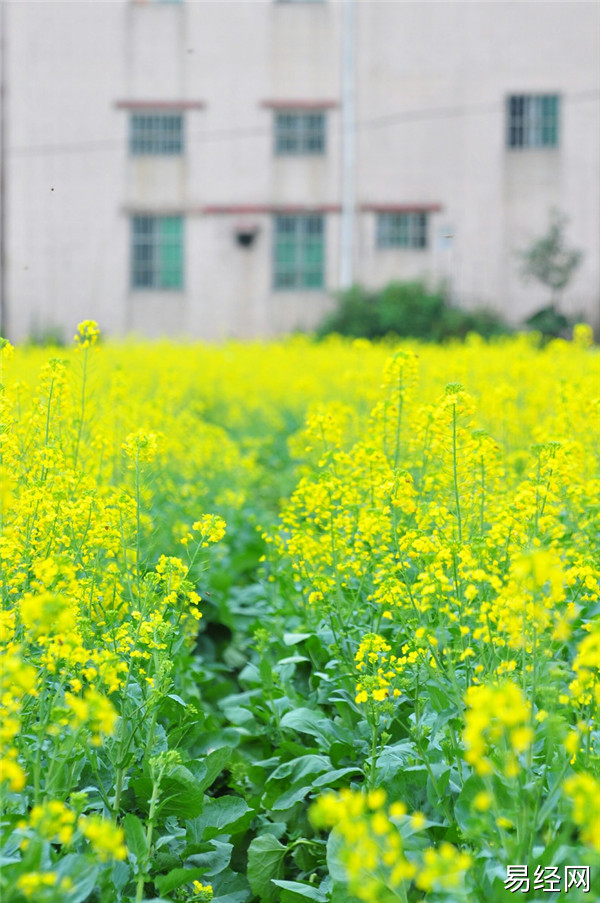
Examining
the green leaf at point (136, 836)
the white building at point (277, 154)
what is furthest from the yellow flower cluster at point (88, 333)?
the white building at point (277, 154)

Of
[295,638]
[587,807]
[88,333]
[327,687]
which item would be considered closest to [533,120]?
[88,333]

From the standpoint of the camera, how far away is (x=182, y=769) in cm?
271

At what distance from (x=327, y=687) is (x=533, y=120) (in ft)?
73.1

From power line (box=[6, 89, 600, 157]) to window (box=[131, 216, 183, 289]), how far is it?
174 centimetres

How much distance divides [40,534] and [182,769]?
2.27 ft

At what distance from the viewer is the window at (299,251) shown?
2373 cm

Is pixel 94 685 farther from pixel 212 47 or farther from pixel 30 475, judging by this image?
pixel 212 47

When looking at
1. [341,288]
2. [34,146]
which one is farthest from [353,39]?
[34,146]

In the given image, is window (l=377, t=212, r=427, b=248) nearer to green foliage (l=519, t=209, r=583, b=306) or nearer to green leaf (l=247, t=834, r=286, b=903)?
green foliage (l=519, t=209, r=583, b=306)

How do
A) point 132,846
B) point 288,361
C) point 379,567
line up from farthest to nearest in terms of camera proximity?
point 288,361
point 379,567
point 132,846

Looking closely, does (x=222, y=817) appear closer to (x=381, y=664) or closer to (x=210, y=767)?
(x=210, y=767)

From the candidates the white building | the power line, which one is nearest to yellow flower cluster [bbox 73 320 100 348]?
the white building

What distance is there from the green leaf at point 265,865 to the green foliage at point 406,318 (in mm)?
18923

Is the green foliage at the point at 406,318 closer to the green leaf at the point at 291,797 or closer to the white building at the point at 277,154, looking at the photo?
the white building at the point at 277,154
